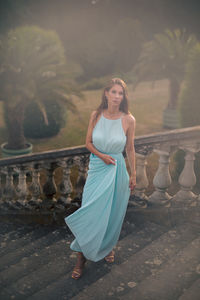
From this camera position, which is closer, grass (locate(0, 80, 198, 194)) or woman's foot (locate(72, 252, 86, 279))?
woman's foot (locate(72, 252, 86, 279))

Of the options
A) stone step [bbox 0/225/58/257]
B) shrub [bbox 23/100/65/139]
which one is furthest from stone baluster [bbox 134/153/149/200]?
shrub [bbox 23/100/65/139]

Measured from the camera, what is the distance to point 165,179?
12.6ft

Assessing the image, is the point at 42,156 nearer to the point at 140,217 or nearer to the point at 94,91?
the point at 140,217

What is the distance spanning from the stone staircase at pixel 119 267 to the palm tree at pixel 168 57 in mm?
14124

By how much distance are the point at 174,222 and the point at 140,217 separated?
1.28 ft

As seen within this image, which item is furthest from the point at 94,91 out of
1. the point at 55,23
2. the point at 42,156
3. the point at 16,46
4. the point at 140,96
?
the point at 42,156

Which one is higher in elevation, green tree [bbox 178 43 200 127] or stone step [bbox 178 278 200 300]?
green tree [bbox 178 43 200 127]

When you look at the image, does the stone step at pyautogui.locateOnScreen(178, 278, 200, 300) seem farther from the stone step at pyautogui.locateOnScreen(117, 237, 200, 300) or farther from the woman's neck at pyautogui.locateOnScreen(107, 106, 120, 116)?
the woman's neck at pyautogui.locateOnScreen(107, 106, 120, 116)

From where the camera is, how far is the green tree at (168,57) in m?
16.5

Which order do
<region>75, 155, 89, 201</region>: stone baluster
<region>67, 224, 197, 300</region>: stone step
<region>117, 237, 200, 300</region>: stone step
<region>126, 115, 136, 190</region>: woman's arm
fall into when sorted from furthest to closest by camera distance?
<region>75, 155, 89, 201</region>: stone baluster, <region>126, 115, 136, 190</region>: woman's arm, <region>67, 224, 197, 300</region>: stone step, <region>117, 237, 200, 300</region>: stone step

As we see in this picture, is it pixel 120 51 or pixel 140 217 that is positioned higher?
pixel 120 51

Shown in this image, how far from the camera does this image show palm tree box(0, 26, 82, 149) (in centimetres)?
1124

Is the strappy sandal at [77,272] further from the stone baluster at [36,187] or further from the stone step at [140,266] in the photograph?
the stone baluster at [36,187]

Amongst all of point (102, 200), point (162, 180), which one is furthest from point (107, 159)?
point (162, 180)
